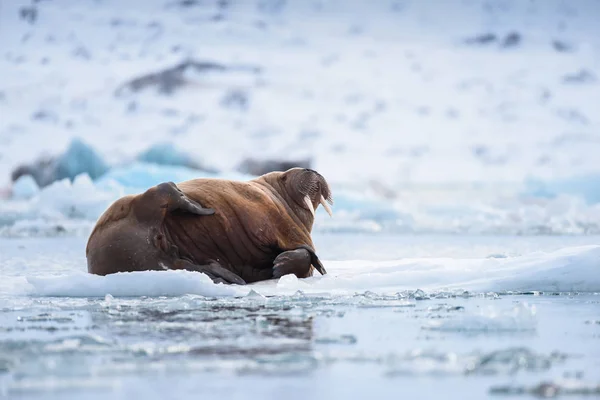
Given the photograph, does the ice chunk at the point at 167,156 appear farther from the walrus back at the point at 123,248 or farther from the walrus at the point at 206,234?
the walrus back at the point at 123,248

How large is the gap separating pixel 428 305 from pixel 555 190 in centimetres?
1910

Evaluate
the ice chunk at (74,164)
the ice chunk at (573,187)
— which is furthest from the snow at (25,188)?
the ice chunk at (573,187)


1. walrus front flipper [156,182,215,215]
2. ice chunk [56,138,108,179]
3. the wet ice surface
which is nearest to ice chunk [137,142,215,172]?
ice chunk [56,138,108,179]

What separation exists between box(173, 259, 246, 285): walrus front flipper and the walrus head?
3.71 feet

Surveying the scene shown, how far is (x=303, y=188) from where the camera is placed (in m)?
8.20

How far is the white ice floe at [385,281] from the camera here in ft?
21.8

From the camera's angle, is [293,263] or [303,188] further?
[303,188]

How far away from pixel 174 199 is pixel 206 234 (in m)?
0.40

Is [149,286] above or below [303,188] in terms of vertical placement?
below

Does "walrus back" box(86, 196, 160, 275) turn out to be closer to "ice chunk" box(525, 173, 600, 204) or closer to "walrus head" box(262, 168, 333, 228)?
"walrus head" box(262, 168, 333, 228)

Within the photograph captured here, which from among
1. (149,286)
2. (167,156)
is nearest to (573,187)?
(167,156)

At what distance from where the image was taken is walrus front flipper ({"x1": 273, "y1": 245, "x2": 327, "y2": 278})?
7383mm

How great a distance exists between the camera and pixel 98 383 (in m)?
3.55

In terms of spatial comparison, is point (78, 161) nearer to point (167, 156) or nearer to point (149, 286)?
point (167, 156)
